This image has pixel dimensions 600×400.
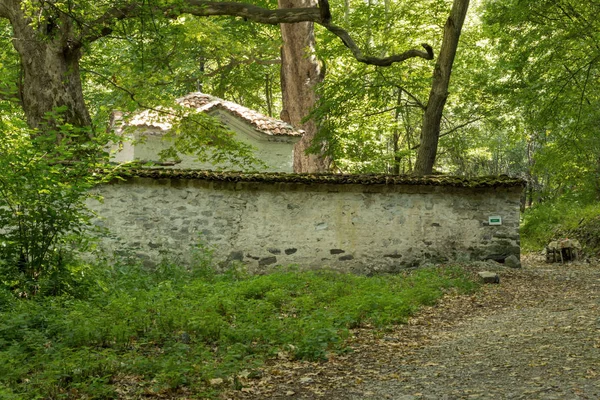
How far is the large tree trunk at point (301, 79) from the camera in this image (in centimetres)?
1781

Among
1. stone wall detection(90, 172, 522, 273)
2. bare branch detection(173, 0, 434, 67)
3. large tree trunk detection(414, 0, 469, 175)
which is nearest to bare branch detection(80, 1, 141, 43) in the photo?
bare branch detection(173, 0, 434, 67)

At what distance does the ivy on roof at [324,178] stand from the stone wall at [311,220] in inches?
1.1

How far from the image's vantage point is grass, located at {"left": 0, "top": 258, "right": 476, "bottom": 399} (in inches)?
191

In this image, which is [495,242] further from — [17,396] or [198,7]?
[17,396]

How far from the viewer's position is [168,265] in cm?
1078

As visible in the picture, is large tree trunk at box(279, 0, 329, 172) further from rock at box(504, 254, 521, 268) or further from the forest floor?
the forest floor

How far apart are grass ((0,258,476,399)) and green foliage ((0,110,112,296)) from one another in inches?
15.8

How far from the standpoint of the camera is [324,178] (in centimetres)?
1157

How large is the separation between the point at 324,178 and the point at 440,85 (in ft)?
13.2

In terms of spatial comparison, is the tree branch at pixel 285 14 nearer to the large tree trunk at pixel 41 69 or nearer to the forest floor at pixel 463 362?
the large tree trunk at pixel 41 69

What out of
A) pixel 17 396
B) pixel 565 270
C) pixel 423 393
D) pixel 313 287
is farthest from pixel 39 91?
pixel 565 270

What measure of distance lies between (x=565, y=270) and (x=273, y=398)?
32.3 feet

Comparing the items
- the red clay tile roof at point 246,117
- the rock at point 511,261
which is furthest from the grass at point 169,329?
the red clay tile roof at point 246,117

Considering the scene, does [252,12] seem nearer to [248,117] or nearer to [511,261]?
[248,117]
